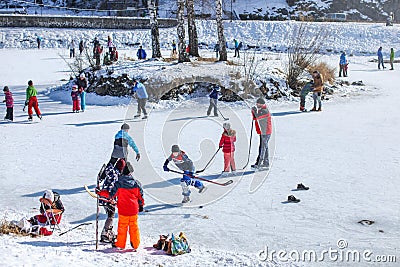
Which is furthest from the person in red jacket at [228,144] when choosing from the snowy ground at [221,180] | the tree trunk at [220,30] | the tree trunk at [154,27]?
the tree trunk at [154,27]

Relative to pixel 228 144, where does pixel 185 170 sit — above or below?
below

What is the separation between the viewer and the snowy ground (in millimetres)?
6707

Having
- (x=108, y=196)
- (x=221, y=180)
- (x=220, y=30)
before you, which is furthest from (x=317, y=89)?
(x=108, y=196)

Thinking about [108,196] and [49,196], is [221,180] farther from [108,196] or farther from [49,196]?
[49,196]

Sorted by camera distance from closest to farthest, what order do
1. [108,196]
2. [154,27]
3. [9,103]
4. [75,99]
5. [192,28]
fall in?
[108,196]
[9,103]
[75,99]
[154,27]
[192,28]

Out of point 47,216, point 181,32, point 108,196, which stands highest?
point 181,32

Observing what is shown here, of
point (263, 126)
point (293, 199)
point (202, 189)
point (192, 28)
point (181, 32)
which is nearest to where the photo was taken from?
point (293, 199)

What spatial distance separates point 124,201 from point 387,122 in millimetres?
11336

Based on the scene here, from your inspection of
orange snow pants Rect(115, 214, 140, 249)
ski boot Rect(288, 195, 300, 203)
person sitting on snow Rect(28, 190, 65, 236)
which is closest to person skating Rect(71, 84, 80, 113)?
person sitting on snow Rect(28, 190, 65, 236)

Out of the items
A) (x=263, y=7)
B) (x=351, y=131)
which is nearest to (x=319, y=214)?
(x=351, y=131)

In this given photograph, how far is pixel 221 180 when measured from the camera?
992cm

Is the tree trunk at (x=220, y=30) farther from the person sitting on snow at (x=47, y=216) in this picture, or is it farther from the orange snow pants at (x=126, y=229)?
the orange snow pants at (x=126, y=229)

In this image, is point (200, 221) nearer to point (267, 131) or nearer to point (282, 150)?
point (267, 131)

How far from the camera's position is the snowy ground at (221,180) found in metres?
6.71
